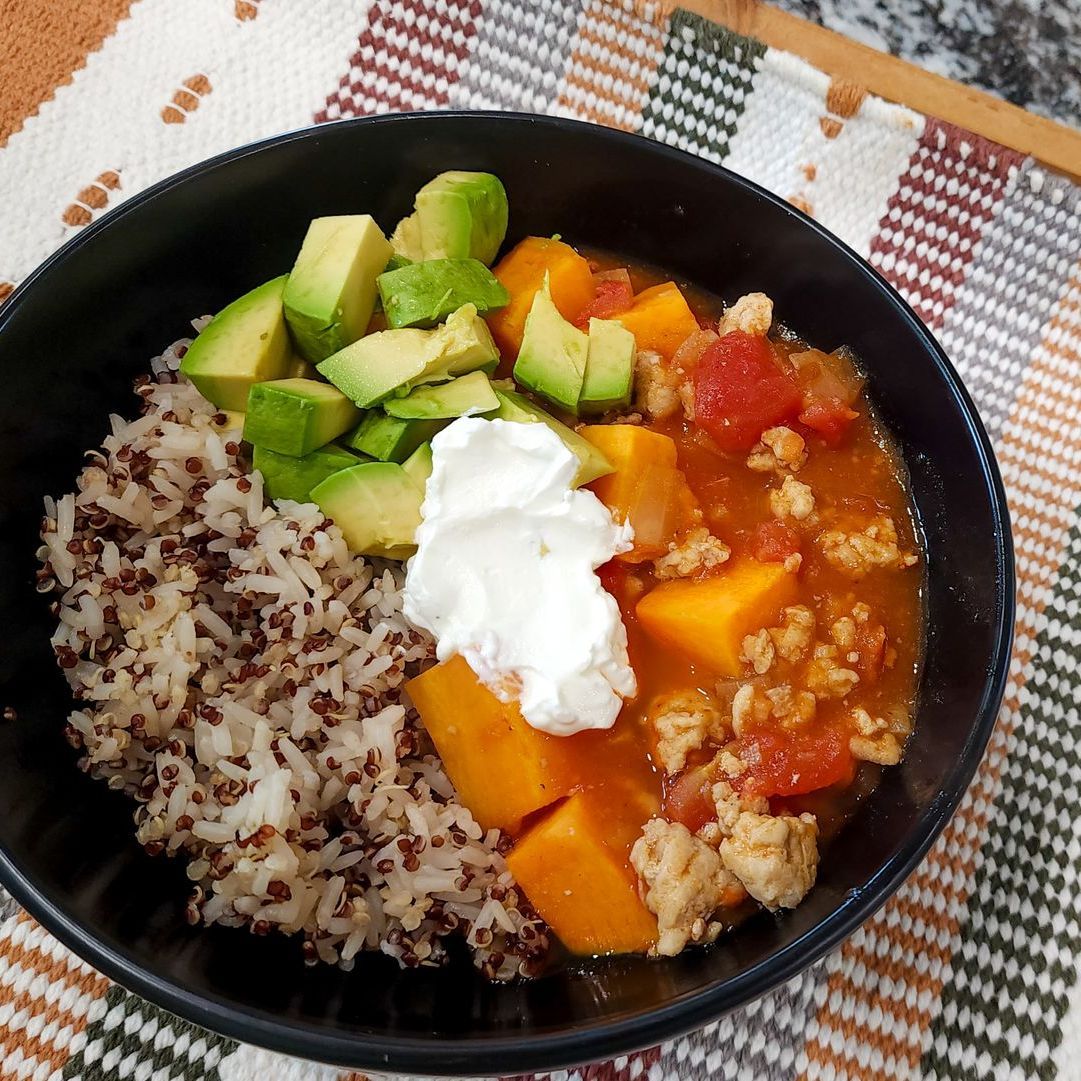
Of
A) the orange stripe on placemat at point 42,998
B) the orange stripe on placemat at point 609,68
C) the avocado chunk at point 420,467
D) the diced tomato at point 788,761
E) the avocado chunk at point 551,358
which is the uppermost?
the orange stripe on placemat at point 609,68

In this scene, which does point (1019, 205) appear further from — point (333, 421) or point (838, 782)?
point (333, 421)

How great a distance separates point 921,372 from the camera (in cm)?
223

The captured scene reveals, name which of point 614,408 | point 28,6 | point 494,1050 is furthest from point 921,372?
point 28,6

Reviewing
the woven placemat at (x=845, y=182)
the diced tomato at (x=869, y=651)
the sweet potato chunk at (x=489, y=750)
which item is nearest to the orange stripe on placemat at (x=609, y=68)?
the woven placemat at (x=845, y=182)

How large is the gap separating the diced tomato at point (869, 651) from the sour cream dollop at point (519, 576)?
492 mm

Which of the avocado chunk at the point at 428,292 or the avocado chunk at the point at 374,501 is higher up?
the avocado chunk at the point at 428,292

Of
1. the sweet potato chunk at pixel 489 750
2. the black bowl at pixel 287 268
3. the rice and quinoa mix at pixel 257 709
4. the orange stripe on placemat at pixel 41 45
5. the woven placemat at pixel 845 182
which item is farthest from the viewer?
the orange stripe on placemat at pixel 41 45

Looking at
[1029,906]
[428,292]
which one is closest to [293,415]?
[428,292]

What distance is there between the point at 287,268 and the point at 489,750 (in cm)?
126

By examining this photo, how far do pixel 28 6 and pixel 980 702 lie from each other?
2.90 metres

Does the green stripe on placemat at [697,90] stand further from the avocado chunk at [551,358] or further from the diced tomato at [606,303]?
the avocado chunk at [551,358]

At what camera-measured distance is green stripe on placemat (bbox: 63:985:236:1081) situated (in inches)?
77.8

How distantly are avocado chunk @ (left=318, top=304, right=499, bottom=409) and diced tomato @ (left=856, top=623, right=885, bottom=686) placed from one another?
1.00m

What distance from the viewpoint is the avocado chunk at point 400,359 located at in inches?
82.7
